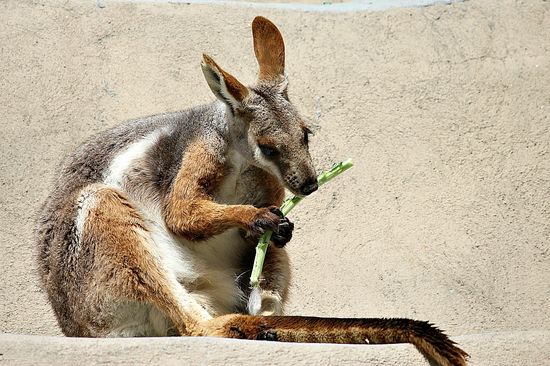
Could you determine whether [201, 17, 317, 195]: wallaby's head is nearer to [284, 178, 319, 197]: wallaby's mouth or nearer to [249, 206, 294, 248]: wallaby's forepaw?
[284, 178, 319, 197]: wallaby's mouth

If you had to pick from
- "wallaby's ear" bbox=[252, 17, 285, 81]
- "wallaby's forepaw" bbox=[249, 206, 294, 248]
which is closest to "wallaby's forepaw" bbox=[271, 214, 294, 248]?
"wallaby's forepaw" bbox=[249, 206, 294, 248]

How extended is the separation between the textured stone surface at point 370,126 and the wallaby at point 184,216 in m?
1.80

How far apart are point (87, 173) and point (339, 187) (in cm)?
291

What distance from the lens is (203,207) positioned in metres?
6.57

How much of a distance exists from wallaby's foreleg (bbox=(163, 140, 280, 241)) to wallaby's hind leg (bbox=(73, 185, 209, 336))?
9.3 inches

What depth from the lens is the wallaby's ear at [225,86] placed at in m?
6.76

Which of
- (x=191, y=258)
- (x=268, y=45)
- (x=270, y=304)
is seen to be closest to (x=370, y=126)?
(x=268, y=45)

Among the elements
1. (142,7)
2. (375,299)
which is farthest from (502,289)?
(142,7)

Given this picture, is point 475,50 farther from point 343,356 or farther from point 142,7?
point 343,356

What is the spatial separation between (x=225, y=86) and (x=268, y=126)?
362 mm

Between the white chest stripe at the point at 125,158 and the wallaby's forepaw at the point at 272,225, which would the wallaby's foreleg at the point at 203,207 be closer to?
the wallaby's forepaw at the point at 272,225

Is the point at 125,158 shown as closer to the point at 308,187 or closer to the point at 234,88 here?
the point at 234,88

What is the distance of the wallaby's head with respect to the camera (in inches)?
263

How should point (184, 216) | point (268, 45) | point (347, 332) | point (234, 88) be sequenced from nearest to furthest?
1. point (347, 332)
2. point (184, 216)
3. point (234, 88)
4. point (268, 45)
